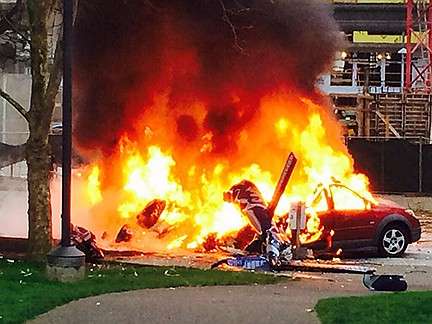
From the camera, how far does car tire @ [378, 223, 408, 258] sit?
14.6m

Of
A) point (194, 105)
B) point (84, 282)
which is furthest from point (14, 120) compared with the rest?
point (84, 282)

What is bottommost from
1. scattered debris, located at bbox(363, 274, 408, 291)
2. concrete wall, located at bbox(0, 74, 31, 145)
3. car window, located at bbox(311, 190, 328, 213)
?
scattered debris, located at bbox(363, 274, 408, 291)

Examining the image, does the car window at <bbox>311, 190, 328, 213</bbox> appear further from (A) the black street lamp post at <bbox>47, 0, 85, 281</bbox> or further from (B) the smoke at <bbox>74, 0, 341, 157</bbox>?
(A) the black street lamp post at <bbox>47, 0, 85, 281</bbox>

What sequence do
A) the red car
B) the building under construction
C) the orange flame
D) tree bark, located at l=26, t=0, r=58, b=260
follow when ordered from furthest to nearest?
the building under construction < the orange flame < the red car < tree bark, located at l=26, t=0, r=58, b=260

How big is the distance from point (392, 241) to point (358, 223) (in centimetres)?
80

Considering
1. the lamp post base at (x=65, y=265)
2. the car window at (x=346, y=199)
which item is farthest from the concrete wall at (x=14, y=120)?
the lamp post base at (x=65, y=265)

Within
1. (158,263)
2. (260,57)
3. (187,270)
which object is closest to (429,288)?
(187,270)

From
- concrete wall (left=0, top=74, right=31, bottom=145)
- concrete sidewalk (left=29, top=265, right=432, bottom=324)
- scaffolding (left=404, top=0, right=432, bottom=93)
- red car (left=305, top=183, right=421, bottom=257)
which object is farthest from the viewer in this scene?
scaffolding (left=404, top=0, right=432, bottom=93)

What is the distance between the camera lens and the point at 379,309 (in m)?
8.16

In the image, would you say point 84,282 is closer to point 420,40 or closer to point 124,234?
point 124,234

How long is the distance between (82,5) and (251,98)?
4056mm

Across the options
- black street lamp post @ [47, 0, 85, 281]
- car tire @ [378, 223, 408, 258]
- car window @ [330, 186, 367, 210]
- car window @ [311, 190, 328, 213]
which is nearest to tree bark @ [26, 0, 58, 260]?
black street lamp post @ [47, 0, 85, 281]

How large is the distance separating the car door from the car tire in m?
0.29

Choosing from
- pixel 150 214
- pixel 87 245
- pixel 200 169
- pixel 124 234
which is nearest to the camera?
pixel 87 245
